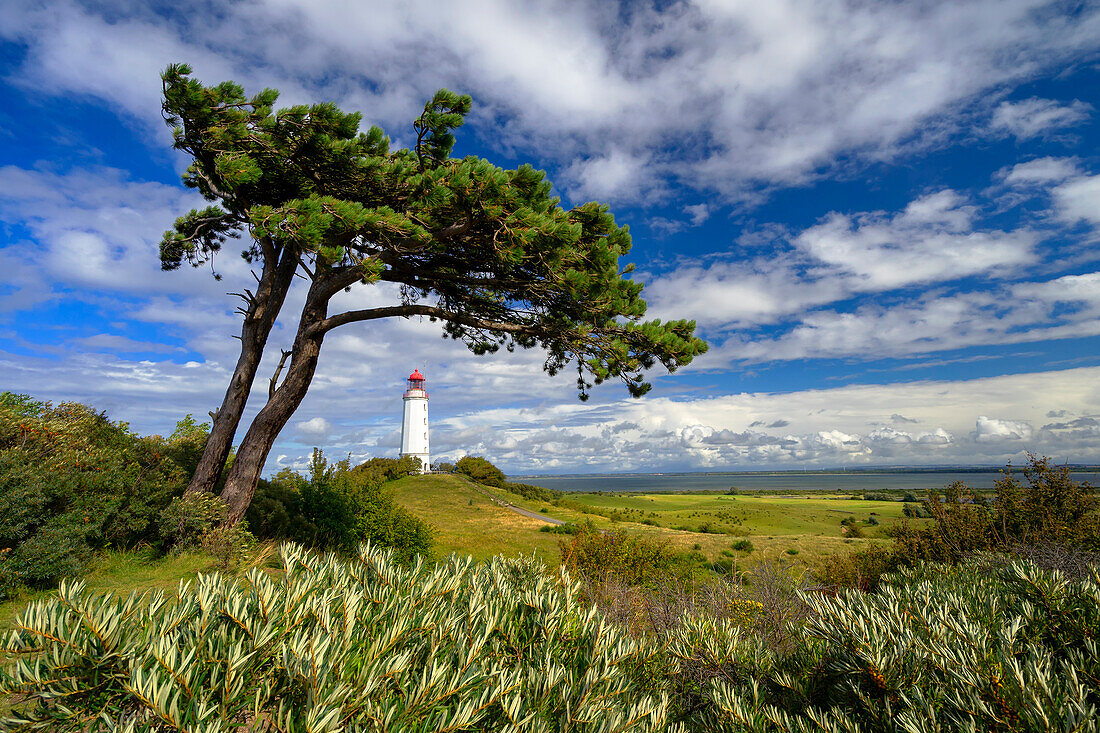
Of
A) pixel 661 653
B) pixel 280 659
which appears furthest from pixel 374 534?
pixel 280 659

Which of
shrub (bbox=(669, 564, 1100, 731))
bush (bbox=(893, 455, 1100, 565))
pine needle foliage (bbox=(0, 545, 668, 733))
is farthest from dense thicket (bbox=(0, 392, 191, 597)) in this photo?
bush (bbox=(893, 455, 1100, 565))

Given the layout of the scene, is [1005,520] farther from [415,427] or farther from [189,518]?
[415,427]

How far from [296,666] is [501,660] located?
101 centimetres

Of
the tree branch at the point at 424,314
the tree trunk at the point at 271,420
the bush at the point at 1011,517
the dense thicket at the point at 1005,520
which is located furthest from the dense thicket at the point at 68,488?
the bush at the point at 1011,517

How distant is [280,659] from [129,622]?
1.76 ft

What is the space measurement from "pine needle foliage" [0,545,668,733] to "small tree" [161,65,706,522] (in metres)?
6.23

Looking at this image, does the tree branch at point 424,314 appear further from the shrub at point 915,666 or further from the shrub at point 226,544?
the shrub at point 915,666

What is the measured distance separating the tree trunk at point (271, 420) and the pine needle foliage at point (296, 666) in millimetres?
7887

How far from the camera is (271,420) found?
31.1ft

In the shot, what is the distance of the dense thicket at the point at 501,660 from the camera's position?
61.4 inches

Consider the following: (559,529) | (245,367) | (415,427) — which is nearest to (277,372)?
(245,367)

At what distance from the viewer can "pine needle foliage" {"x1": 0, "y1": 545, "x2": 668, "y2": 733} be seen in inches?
59.4

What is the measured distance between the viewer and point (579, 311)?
934cm

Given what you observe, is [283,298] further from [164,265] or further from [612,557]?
[612,557]
